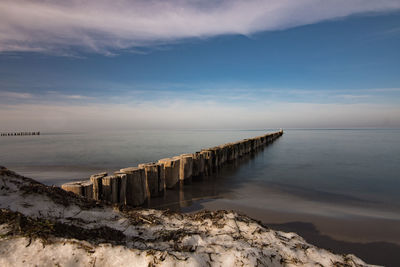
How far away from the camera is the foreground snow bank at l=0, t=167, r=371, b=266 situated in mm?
1812

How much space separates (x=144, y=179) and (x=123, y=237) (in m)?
3.02

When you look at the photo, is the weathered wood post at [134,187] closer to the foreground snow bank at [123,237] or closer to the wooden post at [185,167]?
the foreground snow bank at [123,237]

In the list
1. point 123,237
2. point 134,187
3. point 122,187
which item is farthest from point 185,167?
point 123,237

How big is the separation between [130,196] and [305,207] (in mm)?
4379

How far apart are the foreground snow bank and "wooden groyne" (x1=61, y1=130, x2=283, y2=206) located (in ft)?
3.33

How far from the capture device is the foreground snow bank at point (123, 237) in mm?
1812

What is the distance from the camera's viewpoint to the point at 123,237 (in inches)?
96.3

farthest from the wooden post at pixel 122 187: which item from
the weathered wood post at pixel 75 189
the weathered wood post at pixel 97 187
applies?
the weathered wood post at pixel 75 189

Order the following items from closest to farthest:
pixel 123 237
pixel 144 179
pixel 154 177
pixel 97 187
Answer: pixel 123 237, pixel 97 187, pixel 144 179, pixel 154 177

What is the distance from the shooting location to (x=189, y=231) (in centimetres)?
273

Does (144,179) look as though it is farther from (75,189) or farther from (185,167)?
(185,167)

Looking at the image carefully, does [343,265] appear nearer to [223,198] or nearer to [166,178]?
[223,198]

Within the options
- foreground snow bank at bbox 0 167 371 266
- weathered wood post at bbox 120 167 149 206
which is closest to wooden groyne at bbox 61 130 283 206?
weathered wood post at bbox 120 167 149 206

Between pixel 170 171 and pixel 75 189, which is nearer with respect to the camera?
pixel 75 189
